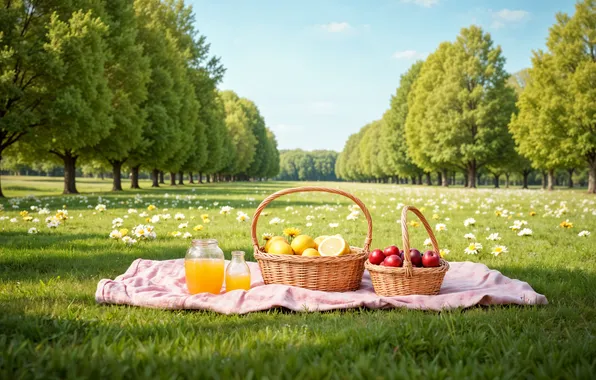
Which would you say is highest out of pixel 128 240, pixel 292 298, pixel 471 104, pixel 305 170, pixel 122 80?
pixel 471 104

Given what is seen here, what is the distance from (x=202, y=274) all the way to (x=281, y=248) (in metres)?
0.82

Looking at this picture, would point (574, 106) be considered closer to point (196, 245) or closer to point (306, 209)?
point (306, 209)

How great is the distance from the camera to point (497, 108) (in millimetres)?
36656

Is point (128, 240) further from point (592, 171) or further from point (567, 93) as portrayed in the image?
point (592, 171)

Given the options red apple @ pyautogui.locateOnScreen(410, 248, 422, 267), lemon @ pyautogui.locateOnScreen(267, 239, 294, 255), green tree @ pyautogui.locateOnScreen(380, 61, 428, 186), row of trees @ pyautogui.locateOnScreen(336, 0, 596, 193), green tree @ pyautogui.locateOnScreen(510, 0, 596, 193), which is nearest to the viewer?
red apple @ pyautogui.locateOnScreen(410, 248, 422, 267)

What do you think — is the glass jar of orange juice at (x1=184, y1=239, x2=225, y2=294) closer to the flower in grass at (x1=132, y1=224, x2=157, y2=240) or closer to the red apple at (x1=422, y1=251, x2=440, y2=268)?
the red apple at (x1=422, y1=251, x2=440, y2=268)

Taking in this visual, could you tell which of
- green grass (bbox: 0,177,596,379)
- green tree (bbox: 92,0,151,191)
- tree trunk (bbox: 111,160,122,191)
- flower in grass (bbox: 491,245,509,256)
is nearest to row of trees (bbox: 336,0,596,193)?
green tree (bbox: 92,0,151,191)

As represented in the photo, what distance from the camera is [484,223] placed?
32.2 ft

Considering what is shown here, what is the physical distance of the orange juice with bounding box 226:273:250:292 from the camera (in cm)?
406

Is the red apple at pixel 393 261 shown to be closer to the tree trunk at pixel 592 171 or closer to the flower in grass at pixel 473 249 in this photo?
the flower in grass at pixel 473 249

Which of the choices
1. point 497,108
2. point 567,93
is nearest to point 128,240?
point 567,93

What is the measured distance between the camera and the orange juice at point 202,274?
12.9 feet

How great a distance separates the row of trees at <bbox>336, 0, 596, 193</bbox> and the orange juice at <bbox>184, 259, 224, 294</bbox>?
2898cm

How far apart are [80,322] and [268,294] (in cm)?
151
